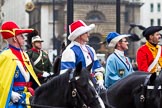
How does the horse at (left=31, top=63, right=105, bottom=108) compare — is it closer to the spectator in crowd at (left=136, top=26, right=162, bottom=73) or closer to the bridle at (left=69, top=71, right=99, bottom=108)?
the bridle at (left=69, top=71, right=99, bottom=108)

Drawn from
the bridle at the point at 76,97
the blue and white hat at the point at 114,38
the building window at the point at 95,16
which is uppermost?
the blue and white hat at the point at 114,38

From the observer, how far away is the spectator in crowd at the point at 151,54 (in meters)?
9.93

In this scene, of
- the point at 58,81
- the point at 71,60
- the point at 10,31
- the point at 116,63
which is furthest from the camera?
the point at 116,63

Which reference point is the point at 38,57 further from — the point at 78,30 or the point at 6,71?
the point at 6,71

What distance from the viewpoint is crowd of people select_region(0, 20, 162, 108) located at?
7.91m

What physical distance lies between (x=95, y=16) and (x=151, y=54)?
7977 cm

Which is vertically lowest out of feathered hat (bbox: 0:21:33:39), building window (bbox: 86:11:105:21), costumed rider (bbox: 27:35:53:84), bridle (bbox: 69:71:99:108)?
building window (bbox: 86:11:105:21)

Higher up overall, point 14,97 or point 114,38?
point 114,38

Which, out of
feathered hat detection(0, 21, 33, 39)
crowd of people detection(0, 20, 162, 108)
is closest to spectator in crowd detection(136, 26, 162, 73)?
crowd of people detection(0, 20, 162, 108)

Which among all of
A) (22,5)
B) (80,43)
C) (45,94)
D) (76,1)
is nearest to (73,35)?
(80,43)

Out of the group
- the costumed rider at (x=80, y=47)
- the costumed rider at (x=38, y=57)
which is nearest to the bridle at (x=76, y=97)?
the costumed rider at (x=80, y=47)

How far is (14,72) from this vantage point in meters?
8.05

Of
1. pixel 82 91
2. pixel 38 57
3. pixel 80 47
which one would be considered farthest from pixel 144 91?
pixel 38 57

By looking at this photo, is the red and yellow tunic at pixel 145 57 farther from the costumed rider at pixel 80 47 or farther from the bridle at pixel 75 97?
the bridle at pixel 75 97
